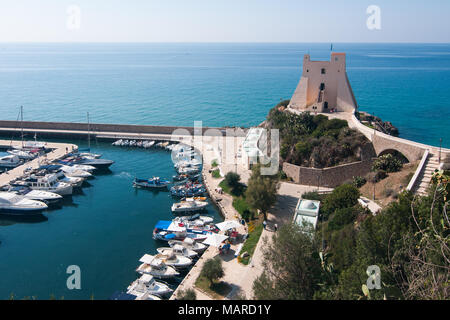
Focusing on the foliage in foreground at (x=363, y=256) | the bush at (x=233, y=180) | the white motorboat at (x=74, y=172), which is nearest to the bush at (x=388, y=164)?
the foliage in foreground at (x=363, y=256)

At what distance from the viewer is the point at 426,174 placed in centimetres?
2111

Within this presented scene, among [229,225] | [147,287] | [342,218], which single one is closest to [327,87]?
[342,218]

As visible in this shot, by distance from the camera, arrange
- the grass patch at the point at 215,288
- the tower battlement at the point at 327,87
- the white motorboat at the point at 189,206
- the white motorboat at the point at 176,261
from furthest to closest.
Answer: the tower battlement at the point at 327,87 < the white motorboat at the point at 189,206 < the white motorboat at the point at 176,261 < the grass patch at the point at 215,288

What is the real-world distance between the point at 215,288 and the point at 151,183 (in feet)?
51.1

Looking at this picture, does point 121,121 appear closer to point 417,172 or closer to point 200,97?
point 200,97

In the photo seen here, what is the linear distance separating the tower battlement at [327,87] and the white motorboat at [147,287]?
76.9ft

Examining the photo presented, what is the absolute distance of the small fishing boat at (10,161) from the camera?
3578 centimetres

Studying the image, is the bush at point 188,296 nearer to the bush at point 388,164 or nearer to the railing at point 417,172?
the railing at point 417,172

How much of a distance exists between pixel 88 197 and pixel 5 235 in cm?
698

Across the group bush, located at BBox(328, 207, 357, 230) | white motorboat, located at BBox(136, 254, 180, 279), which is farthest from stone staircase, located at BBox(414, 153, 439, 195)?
white motorboat, located at BBox(136, 254, 180, 279)

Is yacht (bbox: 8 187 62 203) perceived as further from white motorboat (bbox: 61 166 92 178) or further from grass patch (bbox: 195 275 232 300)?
grass patch (bbox: 195 275 232 300)

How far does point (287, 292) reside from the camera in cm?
1312

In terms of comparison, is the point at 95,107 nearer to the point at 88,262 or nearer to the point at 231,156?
the point at 231,156
